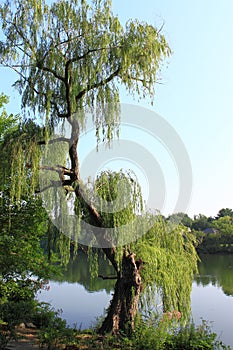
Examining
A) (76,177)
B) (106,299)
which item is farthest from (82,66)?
(106,299)

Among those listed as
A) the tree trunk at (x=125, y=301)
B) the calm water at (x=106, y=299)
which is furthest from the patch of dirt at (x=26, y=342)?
the calm water at (x=106, y=299)

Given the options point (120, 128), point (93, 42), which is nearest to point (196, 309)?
point (120, 128)

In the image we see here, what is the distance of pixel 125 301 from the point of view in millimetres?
5770

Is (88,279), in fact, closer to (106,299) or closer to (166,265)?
(106,299)

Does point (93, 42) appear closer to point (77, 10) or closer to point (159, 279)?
point (77, 10)

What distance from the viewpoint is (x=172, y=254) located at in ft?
22.8

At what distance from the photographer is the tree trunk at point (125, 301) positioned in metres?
5.60

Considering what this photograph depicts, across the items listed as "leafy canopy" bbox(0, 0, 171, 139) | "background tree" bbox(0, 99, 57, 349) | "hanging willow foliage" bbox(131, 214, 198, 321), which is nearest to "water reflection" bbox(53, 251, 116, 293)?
"hanging willow foliage" bbox(131, 214, 198, 321)

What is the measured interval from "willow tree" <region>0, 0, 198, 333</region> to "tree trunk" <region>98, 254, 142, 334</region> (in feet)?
0.05

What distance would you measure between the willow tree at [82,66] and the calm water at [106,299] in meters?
3.45

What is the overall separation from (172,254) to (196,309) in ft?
21.5

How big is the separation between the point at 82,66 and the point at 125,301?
12.9 ft

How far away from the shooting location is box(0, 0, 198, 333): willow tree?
5410mm

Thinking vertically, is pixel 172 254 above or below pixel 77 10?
below
